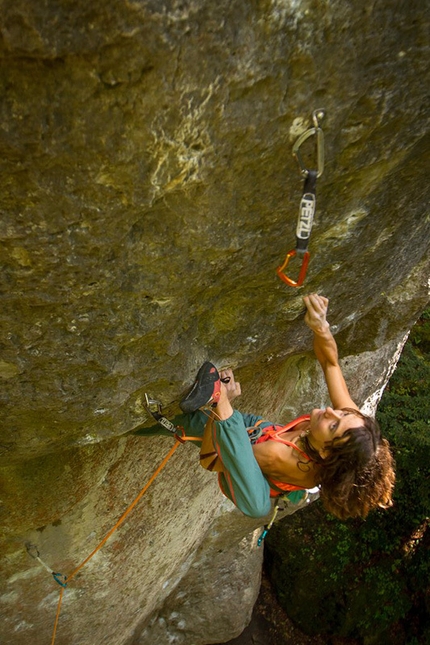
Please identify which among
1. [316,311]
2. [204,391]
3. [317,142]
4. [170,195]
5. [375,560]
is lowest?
[375,560]

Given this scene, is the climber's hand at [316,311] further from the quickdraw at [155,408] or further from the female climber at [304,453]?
the quickdraw at [155,408]

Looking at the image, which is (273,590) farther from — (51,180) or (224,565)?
(51,180)

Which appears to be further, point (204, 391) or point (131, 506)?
point (131, 506)

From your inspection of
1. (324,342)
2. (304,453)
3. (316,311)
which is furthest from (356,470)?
(316,311)

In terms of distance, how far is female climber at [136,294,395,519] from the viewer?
246 centimetres

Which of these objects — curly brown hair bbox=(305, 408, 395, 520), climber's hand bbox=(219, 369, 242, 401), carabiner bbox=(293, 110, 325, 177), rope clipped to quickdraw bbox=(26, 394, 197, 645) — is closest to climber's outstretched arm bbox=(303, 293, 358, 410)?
curly brown hair bbox=(305, 408, 395, 520)

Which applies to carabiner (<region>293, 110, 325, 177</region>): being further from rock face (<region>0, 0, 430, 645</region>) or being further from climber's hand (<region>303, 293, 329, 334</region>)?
climber's hand (<region>303, 293, 329, 334</region>)

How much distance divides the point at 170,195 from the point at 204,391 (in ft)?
3.51

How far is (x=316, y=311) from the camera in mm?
2889

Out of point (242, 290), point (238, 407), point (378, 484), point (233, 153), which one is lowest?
point (378, 484)

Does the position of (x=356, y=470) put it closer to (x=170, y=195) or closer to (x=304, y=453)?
(x=304, y=453)

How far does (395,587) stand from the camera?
736cm

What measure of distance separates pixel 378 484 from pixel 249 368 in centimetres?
144

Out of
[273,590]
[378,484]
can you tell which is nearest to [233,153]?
[378,484]
